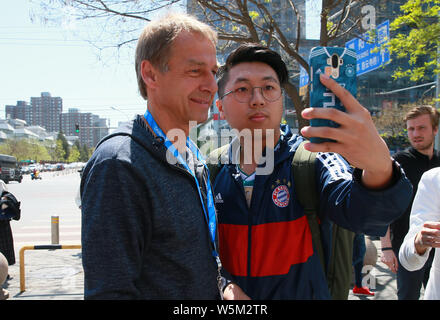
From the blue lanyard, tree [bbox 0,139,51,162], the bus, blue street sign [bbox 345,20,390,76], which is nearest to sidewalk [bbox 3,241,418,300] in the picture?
blue street sign [bbox 345,20,390,76]

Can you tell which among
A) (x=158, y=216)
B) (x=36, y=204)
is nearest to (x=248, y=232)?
(x=158, y=216)

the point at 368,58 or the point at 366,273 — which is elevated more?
the point at 368,58

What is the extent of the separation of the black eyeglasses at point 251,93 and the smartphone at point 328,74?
2.45 ft

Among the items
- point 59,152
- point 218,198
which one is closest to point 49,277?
point 218,198

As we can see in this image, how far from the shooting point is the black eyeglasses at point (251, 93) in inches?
74.1

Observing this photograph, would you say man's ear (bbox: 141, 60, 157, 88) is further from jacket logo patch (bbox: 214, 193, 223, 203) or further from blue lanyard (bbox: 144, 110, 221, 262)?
jacket logo patch (bbox: 214, 193, 223, 203)

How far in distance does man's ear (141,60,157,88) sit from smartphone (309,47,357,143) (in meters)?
0.71

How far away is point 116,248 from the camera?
117 centimetres

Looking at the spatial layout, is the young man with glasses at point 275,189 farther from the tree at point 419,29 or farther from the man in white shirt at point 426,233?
the tree at point 419,29

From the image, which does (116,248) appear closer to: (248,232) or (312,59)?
(248,232)

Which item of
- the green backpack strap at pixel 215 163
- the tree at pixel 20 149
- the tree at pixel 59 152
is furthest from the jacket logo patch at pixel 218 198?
the tree at pixel 59 152

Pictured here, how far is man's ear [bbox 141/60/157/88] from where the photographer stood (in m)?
1.53

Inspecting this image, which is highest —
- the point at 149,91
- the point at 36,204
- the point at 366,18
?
the point at 366,18
